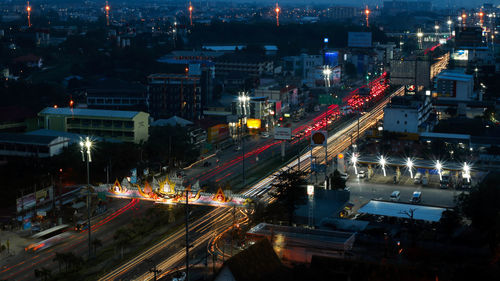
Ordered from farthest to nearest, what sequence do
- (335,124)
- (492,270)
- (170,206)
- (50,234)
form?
(335,124) < (170,206) < (50,234) < (492,270)

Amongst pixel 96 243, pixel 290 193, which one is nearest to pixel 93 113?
pixel 96 243

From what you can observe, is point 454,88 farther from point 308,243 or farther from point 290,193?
point 308,243

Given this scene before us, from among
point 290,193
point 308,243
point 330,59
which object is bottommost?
point 308,243

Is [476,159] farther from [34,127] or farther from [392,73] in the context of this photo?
[392,73]

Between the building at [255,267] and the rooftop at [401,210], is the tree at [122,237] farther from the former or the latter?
the rooftop at [401,210]

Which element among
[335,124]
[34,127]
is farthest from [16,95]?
[335,124]

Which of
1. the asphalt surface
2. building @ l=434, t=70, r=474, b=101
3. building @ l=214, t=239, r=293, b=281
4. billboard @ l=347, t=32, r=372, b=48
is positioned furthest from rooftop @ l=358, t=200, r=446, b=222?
billboard @ l=347, t=32, r=372, b=48
